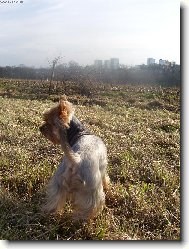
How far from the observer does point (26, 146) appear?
507cm

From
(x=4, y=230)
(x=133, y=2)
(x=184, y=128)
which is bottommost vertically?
(x=4, y=230)

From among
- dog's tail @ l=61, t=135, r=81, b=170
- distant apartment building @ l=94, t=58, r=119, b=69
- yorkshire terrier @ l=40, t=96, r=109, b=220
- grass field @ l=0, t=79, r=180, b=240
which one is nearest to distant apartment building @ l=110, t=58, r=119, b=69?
distant apartment building @ l=94, t=58, r=119, b=69

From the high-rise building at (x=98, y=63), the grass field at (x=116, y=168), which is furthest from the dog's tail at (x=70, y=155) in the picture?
the high-rise building at (x=98, y=63)

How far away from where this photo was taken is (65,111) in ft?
11.3

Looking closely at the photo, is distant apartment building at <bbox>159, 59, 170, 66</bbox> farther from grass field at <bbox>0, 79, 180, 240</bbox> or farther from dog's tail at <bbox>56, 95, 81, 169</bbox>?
dog's tail at <bbox>56, 95, 81, 169</bbox>

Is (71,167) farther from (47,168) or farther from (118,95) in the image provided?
(118,95)

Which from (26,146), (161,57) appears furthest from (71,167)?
(26,146)

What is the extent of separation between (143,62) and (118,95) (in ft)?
2.90

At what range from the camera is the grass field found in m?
3.54

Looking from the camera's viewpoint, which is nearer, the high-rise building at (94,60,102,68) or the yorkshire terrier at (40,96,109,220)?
the yorkshire terrier at (40,96,109,220)

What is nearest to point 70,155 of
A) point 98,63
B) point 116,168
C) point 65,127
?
point 65,127

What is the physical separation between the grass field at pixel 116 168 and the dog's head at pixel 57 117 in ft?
2.06

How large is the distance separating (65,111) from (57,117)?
9 centimetres

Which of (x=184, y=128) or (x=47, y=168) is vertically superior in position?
(x=184, y=128)
